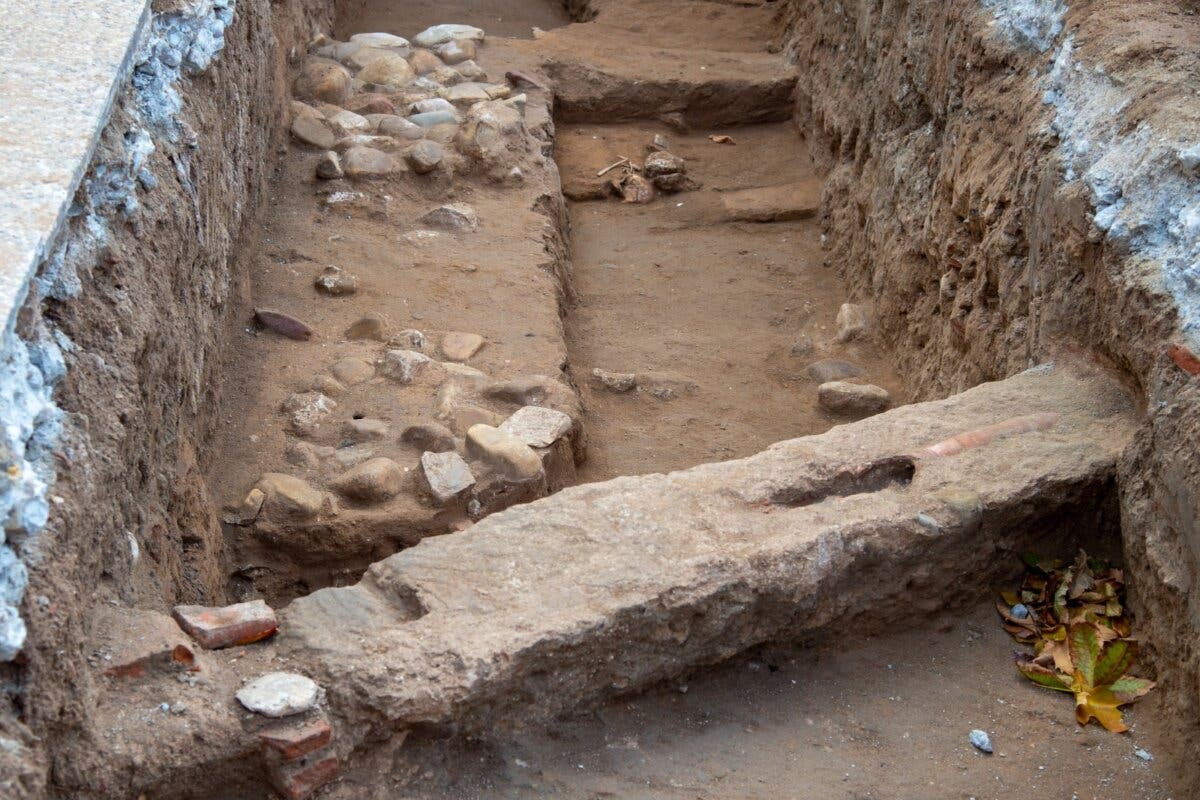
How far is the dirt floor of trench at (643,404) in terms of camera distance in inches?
89.1

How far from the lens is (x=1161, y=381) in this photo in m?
2.61

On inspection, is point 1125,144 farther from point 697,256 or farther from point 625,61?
point 625,61

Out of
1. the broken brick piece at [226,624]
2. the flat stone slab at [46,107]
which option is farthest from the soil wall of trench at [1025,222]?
the flat stone slab at [46,107]

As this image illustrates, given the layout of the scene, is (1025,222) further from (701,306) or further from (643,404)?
(701,306)

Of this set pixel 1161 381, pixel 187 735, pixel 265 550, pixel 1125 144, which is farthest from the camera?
pixel 265 550

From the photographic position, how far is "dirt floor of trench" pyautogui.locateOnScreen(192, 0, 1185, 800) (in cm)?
226

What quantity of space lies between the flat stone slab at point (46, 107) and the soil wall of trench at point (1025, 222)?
204 cm

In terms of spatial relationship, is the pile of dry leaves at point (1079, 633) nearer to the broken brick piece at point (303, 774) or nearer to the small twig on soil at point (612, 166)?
the broken brick piece at point (303, 774)

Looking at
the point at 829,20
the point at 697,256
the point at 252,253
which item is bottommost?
the point at 697,256

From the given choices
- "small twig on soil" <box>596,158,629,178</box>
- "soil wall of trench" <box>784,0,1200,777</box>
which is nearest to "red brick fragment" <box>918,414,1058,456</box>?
"soil wall of trench" <box>784,0,1200,777</box>

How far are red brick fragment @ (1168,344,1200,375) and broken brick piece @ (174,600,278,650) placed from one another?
1.80m

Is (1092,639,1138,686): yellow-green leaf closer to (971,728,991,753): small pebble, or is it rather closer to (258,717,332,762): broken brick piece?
(971,728,991,753): small pebble

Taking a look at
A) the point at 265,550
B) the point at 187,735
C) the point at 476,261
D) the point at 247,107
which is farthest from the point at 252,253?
the point at 187,735

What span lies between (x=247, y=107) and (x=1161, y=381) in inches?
108
